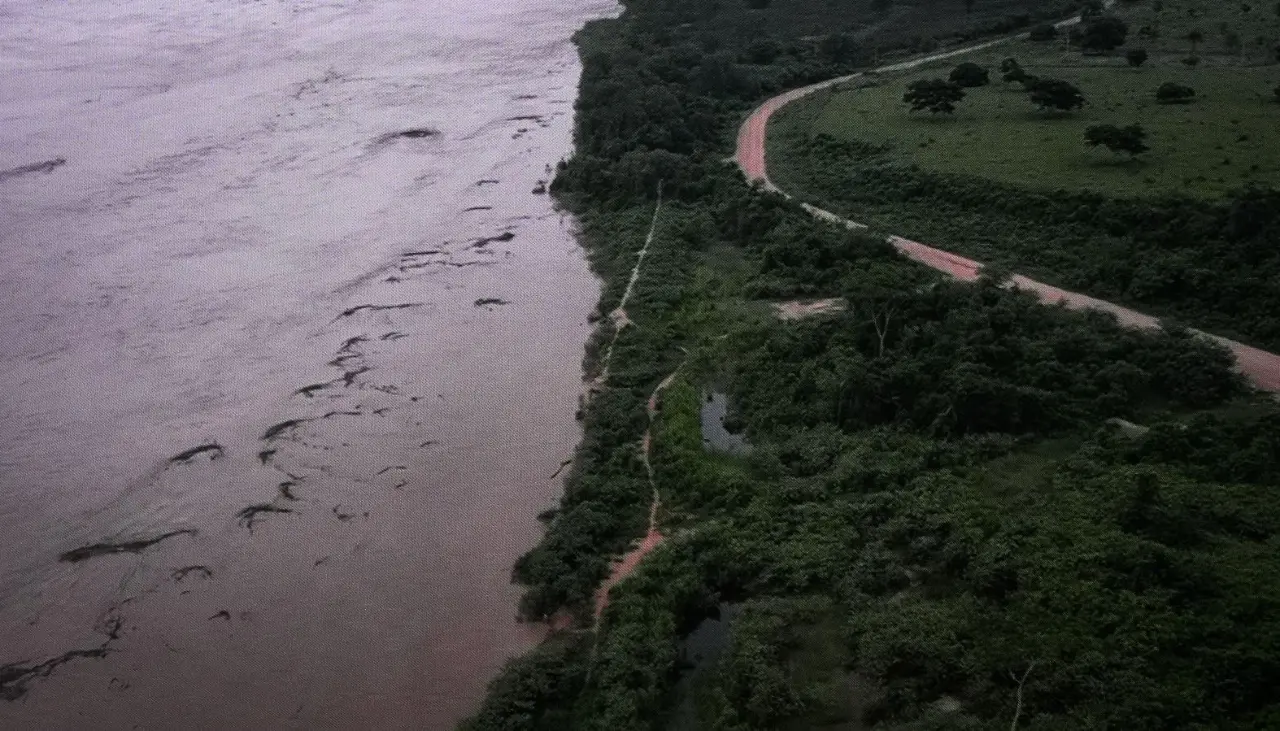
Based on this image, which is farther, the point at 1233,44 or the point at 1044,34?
the point at 1044,34

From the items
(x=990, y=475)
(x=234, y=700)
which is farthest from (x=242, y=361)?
(x=990, y=475)

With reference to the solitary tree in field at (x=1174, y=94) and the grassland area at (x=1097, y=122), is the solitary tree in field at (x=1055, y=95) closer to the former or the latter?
the grassland area at (x=1097, y=122)

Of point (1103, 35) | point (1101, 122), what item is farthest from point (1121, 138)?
point (1103, 35)

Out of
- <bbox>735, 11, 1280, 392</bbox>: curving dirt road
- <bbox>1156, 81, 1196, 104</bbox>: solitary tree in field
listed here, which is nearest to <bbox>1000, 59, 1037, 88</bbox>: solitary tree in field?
<bbox>1156, 81, 1196, 104</bbox>: solitary tree in field

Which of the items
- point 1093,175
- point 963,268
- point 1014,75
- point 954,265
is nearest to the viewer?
point 963,268

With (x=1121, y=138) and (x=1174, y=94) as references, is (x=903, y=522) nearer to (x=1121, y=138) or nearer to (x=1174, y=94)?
(x=1121, y=138)

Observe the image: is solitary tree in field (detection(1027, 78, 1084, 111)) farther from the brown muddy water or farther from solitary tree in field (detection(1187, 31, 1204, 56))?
the brown muddy water
